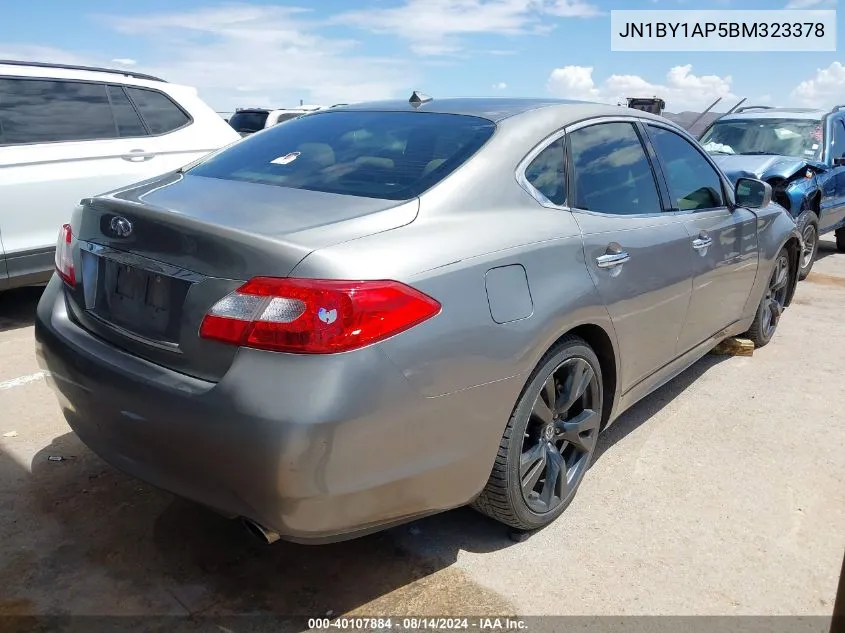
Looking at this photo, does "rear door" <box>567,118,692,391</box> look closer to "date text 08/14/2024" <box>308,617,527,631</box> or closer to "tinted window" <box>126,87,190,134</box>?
"date text 08/14/2024" <box>308,617,527,631</box>

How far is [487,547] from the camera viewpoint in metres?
2.67

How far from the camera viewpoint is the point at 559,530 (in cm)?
278

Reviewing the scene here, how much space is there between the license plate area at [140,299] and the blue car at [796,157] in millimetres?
5617

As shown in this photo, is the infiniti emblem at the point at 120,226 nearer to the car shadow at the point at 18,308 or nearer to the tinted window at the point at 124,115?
the car shadow at the point at 18,308

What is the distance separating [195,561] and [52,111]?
3994mm

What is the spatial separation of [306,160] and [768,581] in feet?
7.31

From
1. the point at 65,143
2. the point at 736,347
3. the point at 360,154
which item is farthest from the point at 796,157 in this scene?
the point at 65,143

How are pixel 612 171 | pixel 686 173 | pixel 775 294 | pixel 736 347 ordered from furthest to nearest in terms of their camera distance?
pixel 775 294 → pixel 736 347 → pixel 686 173 → pixel 612 171

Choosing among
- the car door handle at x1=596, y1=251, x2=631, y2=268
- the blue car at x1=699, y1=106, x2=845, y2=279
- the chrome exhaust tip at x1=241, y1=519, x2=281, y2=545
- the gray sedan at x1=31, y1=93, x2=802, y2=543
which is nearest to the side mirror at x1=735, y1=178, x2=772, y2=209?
the gray sedan at x1=31, y1=93, x2=802, y2=543

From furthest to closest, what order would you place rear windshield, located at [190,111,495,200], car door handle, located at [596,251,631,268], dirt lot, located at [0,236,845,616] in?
car door handle, located at [596,251,631,268]
rear windshield, located at [190,111,495,200]
dirt lot, located at [0,236,845,616]

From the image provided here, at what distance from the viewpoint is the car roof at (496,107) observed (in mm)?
2900

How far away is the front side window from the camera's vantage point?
26.0 ft

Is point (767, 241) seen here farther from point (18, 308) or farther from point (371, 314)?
point (18, 308)

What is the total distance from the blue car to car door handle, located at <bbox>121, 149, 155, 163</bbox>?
4.89 meters
